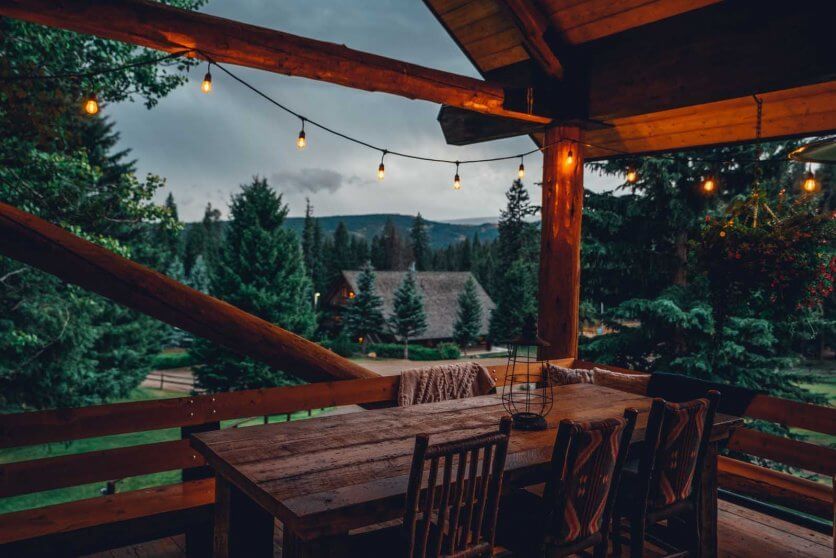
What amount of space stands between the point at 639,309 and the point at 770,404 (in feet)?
17.8

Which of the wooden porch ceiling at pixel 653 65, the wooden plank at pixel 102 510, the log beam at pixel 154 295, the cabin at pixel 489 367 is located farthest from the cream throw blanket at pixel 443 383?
the wooden porch ceiling at pixel 653 65

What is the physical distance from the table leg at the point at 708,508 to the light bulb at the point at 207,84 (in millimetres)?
3836

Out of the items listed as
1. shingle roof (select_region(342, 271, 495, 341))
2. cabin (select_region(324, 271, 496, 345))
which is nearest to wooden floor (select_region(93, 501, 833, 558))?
cabin (select_region(324, 271, 496, 345))

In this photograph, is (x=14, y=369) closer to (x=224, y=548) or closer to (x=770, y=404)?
(x=224, y=548)

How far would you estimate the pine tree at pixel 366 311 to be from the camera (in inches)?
1118

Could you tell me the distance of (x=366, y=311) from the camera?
28.5 meters

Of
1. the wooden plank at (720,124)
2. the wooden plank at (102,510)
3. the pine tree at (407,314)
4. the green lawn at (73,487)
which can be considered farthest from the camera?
the pine tree at (407,314)

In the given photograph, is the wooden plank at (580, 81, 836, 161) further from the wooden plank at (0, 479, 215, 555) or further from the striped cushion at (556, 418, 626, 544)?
the wooden plank at (0, 479, 215, 555)

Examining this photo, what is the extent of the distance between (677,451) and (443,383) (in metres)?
1.83

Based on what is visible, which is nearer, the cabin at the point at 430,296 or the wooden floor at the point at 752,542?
the wooden floor at the point at 752,542

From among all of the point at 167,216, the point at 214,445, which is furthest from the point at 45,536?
the point at 167,216

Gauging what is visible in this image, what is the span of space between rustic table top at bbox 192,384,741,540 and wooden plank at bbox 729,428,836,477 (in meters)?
0.83

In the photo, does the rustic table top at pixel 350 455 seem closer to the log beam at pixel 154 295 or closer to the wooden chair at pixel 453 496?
the wooden chair at pixel 453 496

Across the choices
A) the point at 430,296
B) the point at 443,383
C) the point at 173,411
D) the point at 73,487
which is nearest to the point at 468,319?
the point at 430,296
